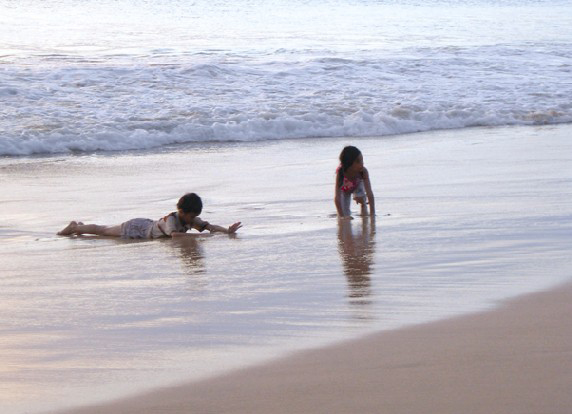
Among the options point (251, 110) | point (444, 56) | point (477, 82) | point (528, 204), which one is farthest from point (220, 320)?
point (444, 56)

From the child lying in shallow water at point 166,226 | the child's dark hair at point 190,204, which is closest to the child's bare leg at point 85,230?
the child lying in shallow water at point 166,226

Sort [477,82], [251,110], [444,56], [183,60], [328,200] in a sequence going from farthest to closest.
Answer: [444,56] → [183,60] → [477,82] → [251,110] → [328,200]

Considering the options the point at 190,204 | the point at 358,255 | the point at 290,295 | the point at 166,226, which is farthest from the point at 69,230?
the point at 290,295

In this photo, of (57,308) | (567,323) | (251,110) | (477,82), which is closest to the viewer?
(567,323)

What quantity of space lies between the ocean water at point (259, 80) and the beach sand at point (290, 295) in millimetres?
4721

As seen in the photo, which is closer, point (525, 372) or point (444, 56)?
point (525, 372)

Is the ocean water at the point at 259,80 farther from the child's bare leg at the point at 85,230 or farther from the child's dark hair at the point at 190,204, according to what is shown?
the child's dark hair at the point at 190,204

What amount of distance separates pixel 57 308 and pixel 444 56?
65.0ft

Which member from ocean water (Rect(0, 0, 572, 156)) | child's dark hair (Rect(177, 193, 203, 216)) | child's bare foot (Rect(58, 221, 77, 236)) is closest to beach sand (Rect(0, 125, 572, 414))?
child's bare foot (Rect(58, 221, 77, 236))

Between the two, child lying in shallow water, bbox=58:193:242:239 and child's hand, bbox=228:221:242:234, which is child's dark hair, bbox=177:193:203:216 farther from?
child's hand, bbox=228:221:242:234

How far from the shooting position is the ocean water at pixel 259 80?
601 inches

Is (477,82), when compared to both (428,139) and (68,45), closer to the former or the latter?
(428,139)

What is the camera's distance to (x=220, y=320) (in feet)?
15.8

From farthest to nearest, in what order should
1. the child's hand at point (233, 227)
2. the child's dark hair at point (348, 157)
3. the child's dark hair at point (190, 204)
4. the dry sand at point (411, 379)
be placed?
1. the child's dark hair at point (348, 157)
2. the child's dark hair at point (190, 204)
3. the child's hand at point (233, 227)
4. the dry sand at point (411, 379)
